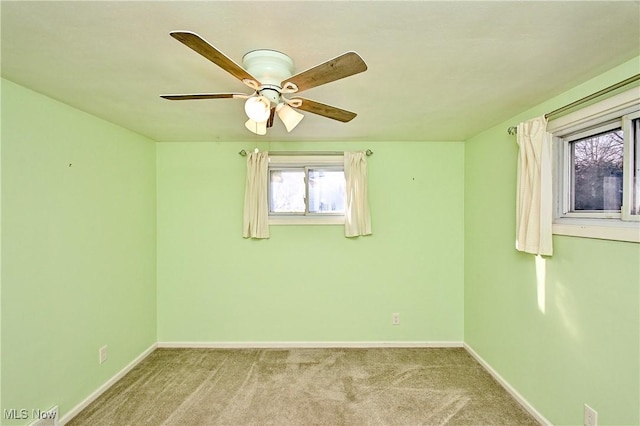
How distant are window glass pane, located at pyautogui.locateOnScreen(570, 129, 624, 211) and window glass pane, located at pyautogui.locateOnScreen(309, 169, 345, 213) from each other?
1966 millimetres

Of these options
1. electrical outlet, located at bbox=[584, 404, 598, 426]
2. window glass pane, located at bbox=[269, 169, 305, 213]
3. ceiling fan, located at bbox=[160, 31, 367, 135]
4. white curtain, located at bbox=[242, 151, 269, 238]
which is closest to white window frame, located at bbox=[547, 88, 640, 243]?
electrical outlet, located at bbox=[584, 404, 598, 426]

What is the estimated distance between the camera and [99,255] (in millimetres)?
2295

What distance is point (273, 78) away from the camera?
1.33 m

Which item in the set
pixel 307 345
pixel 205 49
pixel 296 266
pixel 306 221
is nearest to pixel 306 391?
pixel 307 345

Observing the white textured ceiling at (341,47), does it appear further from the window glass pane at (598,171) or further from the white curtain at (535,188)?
the window glass pane at (598,171)

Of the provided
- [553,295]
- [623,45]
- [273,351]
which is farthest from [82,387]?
[623,45]

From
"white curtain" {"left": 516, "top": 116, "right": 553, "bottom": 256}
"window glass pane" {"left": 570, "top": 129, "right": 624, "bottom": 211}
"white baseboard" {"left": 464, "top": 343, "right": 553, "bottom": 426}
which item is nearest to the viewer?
"window glass pane" {"left": 570, "top": 129, "right": 624, "bottom": 211}

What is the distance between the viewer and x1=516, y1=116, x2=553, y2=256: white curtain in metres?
1.84

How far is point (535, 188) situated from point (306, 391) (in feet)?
7.67

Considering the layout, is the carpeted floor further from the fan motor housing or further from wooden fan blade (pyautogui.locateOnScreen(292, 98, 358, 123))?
the fan motor housing

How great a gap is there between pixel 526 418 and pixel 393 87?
253 cm

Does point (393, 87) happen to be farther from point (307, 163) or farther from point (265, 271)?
point (265, 271)

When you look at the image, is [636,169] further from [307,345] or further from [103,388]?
[103,388]

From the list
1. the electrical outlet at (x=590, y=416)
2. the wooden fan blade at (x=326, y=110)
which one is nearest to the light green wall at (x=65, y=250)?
the wooden fan blade at (x=326, y=110)
